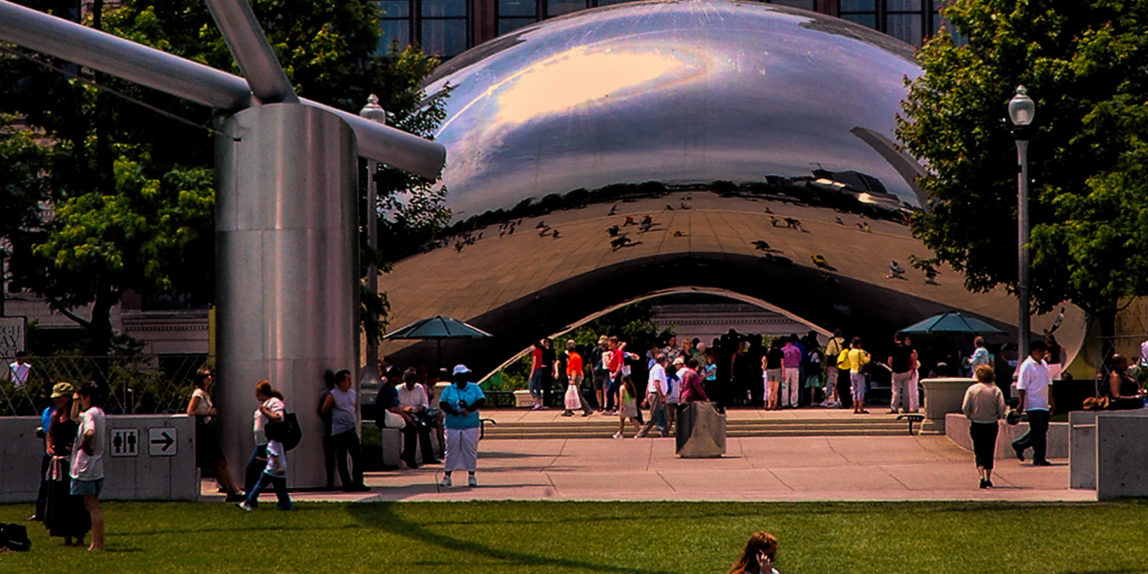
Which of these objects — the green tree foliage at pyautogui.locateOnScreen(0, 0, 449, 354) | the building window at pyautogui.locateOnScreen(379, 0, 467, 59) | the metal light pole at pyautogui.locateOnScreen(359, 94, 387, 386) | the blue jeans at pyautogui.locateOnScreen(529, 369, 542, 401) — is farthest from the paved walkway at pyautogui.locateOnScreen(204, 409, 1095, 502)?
the building window at pyautogui.locateOnScreen(379, 0, 467, 59)

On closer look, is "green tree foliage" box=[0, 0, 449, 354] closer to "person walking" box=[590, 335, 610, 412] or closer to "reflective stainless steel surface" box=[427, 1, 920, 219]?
"reflective stainless steel surface" box=[427, 1, 920, 219]

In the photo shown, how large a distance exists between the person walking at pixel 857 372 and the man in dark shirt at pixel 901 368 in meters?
0.52

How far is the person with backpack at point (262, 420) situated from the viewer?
14.9 meters

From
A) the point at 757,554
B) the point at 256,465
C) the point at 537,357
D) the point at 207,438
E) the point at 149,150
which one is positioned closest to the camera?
the point at 757,554

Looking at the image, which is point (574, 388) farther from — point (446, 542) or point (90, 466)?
point (90, 466)

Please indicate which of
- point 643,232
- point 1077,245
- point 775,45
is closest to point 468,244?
point 643,232

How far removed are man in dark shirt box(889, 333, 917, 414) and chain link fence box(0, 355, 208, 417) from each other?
13.3 metres

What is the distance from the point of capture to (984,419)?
17.0 metres

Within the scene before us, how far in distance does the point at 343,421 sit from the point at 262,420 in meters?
1.66

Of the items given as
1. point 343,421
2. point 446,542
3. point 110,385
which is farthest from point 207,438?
point 446,542

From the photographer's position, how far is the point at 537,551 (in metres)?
12.1

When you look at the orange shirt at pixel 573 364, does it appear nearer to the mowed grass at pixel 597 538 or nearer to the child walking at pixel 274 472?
the mowed grass at pixel 597 538

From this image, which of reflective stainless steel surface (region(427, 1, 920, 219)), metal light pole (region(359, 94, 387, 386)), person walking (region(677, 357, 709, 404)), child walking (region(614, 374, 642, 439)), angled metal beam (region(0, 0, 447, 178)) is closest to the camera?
angled metal beam (region(0, 0, 447, 178))

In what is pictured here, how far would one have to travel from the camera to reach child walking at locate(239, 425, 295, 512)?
48.6 feet
